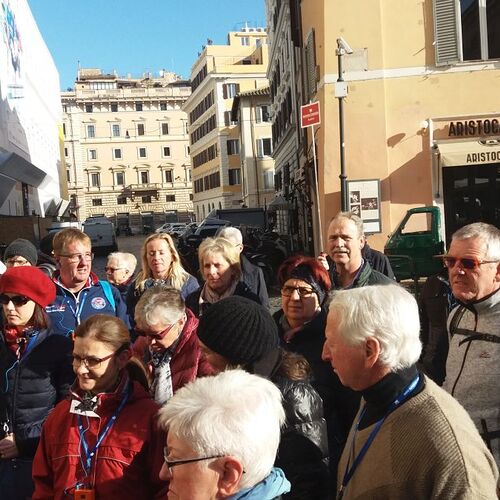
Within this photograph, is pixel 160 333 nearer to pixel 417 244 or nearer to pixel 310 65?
pixel 417 244

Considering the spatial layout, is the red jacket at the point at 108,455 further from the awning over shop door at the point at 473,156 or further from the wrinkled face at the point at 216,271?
the awning over shop door at the point at 473,156

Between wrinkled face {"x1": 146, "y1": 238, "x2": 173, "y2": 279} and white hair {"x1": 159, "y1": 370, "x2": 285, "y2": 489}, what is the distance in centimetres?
305

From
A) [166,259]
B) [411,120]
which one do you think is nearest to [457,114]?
[411,120]

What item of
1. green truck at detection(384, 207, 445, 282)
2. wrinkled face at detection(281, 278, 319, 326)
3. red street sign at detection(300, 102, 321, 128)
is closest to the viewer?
wrinkled face at detection(281, 278, 319, 326)

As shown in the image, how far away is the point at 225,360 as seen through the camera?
2.38 m

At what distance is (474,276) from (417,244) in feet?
31.8

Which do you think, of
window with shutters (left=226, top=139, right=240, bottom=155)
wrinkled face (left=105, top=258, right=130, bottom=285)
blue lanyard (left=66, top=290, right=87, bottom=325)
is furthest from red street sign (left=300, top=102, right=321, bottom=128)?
window with shutters (left=226, top=139, right=240, bottom=155)

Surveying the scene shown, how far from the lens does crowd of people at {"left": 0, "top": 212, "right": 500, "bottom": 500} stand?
171 cm

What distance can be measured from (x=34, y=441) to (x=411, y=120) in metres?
12.1

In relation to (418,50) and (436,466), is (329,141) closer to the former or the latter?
(418,50)

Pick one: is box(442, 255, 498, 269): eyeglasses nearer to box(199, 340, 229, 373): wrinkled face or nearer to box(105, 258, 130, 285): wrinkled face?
box(199, 340, 229, 373): wrinkled face

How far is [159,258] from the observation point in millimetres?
4812

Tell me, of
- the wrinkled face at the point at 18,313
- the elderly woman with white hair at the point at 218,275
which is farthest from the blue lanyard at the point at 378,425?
the elderly woman with white hair at the point at 218,275

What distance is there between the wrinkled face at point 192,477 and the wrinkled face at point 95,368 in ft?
2.96
